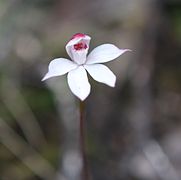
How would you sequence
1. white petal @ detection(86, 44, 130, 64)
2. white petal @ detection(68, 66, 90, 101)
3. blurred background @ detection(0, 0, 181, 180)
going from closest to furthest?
white petal @ detection(68, 66, 90, 101) < white petal @ detection(86, 44, 130, 64) < blurred background @ detection(0, 0, 181, 180)

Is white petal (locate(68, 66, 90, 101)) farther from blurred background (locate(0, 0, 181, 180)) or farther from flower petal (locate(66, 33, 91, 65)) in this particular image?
blurred background (locate(0, 0, 181, 180))

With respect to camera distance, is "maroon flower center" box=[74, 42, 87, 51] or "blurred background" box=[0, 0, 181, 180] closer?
"maroon flower center" box=[74, 42, 87, 51]

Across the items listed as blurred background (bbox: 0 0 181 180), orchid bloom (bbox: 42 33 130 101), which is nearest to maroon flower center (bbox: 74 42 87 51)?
orchid bloom (bbox: 42 33 130 101)

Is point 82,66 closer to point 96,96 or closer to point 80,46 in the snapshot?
point 80,46

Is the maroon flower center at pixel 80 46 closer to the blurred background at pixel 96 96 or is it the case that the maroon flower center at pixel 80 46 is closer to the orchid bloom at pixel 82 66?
the orchid bloom at pixel 82 66

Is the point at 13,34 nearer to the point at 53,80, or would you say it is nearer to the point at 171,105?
the point at 53,80


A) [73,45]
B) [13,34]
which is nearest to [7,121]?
[13,34]

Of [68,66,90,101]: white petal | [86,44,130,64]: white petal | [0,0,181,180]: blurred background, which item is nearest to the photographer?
[68,66,90,101]: white petal

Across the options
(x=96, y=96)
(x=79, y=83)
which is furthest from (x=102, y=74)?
(x=96, y=96)
